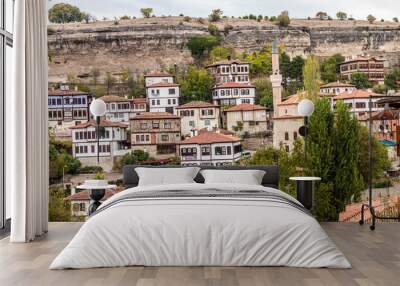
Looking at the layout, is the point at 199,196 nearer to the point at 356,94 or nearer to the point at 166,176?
the point at 166,176

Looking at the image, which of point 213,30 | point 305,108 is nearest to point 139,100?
point 213,30

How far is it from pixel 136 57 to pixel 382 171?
3.95m

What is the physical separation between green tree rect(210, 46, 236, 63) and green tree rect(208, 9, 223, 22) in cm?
42

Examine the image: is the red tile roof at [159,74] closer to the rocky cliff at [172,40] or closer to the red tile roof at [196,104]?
the rocky cliff at [172,40]

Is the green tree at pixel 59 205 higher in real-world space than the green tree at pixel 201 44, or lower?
lower

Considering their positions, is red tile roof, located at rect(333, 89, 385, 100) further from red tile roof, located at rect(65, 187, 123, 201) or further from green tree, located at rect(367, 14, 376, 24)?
red tile roof, located at rect(65, 187, 123, 201)

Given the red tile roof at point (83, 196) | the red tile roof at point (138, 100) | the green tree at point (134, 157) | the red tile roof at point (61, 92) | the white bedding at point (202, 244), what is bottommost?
the white bedding at point (202, 244)

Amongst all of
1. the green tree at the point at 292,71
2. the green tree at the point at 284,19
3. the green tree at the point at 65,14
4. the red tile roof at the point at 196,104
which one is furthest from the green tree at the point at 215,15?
the green tree at the point at 65,14

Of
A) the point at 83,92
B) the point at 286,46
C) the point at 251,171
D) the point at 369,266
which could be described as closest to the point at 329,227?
the point at 251,171

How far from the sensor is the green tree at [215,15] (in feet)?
27.0

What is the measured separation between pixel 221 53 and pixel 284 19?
107cm

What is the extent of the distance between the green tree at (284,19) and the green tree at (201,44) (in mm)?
965

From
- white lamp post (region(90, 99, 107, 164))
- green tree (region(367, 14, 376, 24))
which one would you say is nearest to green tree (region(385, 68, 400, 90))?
green tree (region(367, 14, 376, 24))

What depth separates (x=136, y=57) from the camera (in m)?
8.27
